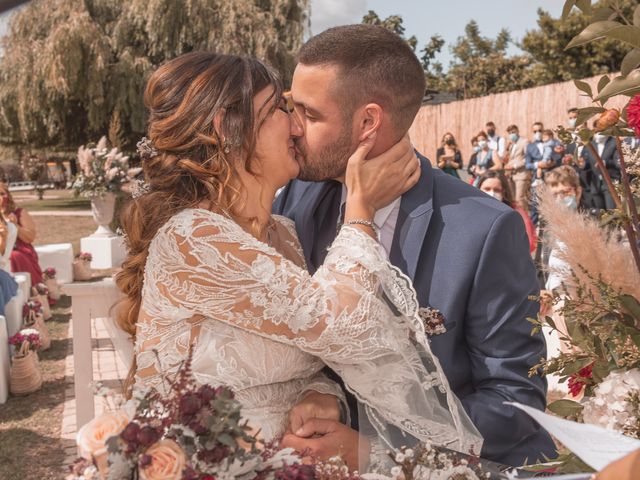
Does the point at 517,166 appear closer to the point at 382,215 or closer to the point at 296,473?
the point at 382,215

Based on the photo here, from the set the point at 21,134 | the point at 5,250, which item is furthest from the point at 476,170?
the point at 21,134

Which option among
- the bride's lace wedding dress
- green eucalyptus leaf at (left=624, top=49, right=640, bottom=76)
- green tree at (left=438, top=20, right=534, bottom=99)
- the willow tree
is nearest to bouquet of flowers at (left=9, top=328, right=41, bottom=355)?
the bride's lace wedding dress

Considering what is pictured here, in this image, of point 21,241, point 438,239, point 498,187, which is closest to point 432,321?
point 438,239

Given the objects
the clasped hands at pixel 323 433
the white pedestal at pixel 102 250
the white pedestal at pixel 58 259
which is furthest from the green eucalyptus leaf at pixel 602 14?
the white pedestal at pixel 102 250

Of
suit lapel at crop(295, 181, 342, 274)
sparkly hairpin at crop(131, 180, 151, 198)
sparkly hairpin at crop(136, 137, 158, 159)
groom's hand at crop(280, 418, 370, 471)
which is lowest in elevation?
groom's hand at crop(280, 418, 370, 471)

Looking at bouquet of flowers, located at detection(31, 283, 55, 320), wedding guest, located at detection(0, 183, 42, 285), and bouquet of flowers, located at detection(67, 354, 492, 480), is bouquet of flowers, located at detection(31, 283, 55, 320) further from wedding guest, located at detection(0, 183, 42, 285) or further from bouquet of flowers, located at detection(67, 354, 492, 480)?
bouquet of flowers, located at detection(67, 354, 492, 480)

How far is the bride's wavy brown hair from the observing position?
2162 millimetres

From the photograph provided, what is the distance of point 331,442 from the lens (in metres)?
2.01

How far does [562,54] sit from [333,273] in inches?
1468

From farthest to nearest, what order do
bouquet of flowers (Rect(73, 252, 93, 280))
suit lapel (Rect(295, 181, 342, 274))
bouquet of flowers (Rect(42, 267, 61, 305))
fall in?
bouquet of flowers (Rect(73, 252, 93, 280)) → bouquet of flowers (Rect(42, 267, 61, 305)) → suit lapel (Rect(295, 181, 342, 274))

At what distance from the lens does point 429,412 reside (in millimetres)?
1965

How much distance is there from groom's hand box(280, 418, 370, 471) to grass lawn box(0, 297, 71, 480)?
347 centimetres

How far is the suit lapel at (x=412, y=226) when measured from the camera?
7.31 feet

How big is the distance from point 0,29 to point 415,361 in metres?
1.55
